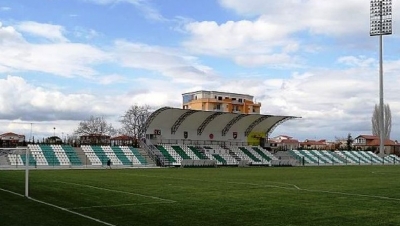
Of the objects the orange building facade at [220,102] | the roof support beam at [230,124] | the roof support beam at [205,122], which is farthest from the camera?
the orange building facade at [220,102]

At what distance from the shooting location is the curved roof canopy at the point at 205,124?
64.4m

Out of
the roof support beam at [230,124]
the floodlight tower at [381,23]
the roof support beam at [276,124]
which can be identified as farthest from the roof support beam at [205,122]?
the floodlight tower at [381,23]

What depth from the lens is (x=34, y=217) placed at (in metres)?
12.9

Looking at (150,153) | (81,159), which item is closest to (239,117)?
(150,153)

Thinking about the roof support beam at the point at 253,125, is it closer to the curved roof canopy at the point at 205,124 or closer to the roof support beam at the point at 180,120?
the curved roof canopy at the point at 205,124

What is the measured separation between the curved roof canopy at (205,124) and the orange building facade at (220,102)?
30.6 feet

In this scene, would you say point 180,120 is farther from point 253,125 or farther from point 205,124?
point 253,125

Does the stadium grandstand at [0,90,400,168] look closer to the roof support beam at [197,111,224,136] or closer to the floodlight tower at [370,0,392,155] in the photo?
the roof support beam at [197,111,224,136]

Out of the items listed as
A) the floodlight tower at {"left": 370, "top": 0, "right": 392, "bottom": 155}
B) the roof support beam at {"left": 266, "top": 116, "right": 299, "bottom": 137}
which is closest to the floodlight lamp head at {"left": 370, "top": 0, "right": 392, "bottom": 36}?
the floodlight tower at {"left": 370, "top": 0, "right": 392, "bottom": 155}

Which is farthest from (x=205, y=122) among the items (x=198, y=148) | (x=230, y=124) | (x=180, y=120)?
(x=230, y=124)

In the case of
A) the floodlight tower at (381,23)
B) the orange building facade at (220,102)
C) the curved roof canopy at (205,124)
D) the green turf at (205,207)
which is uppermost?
the floodlight tower at (381,23)

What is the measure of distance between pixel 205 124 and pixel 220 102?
1492 centimetres

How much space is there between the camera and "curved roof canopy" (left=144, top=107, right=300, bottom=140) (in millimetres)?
64375

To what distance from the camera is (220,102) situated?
83.3m
